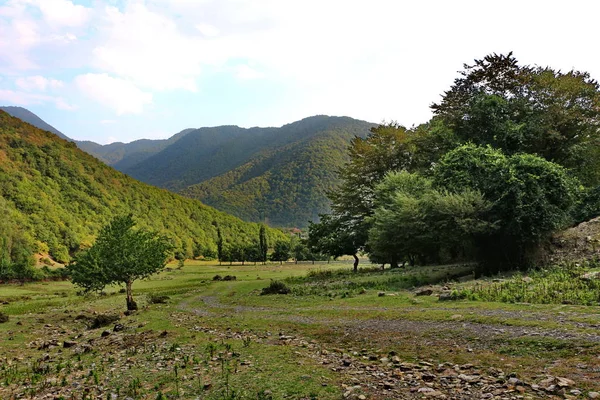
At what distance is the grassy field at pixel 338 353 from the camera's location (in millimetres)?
8586

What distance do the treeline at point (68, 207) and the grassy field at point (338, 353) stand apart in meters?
50.2

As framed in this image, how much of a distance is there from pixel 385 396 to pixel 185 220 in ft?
525

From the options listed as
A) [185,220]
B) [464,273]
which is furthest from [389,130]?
[185,220]

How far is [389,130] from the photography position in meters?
55.1

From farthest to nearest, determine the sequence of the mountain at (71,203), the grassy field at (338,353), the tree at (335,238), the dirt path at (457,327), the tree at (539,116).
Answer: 1. the mountain at (71,203)
2. the tree at (335,238)
3. the tree at (539,116)
4. the dirt path at (457,327)
5. the grassy field at (338,353)

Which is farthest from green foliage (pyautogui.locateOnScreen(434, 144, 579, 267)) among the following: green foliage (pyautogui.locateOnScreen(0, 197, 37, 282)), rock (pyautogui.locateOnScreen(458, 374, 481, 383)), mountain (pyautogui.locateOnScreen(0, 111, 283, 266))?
mountain (pyautogui.locateOnScreen(0, 111, 283, 266))

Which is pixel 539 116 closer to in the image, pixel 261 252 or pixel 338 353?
Answer: pixel 338 353

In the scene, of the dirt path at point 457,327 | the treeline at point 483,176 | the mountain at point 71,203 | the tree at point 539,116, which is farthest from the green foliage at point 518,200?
the mountain at point 71,203

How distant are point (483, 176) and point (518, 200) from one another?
11.4 feet

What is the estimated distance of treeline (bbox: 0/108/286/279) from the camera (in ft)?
299

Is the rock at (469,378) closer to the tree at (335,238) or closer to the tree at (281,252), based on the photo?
the tree at (335,238)

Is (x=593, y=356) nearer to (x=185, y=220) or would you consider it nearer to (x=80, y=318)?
(x=80, y=318)

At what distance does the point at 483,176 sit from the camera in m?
28.3

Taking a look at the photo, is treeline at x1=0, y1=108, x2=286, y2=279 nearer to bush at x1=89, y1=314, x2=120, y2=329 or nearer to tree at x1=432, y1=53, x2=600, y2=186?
bush at x1=89, y1=314, x2=120, y2=329
